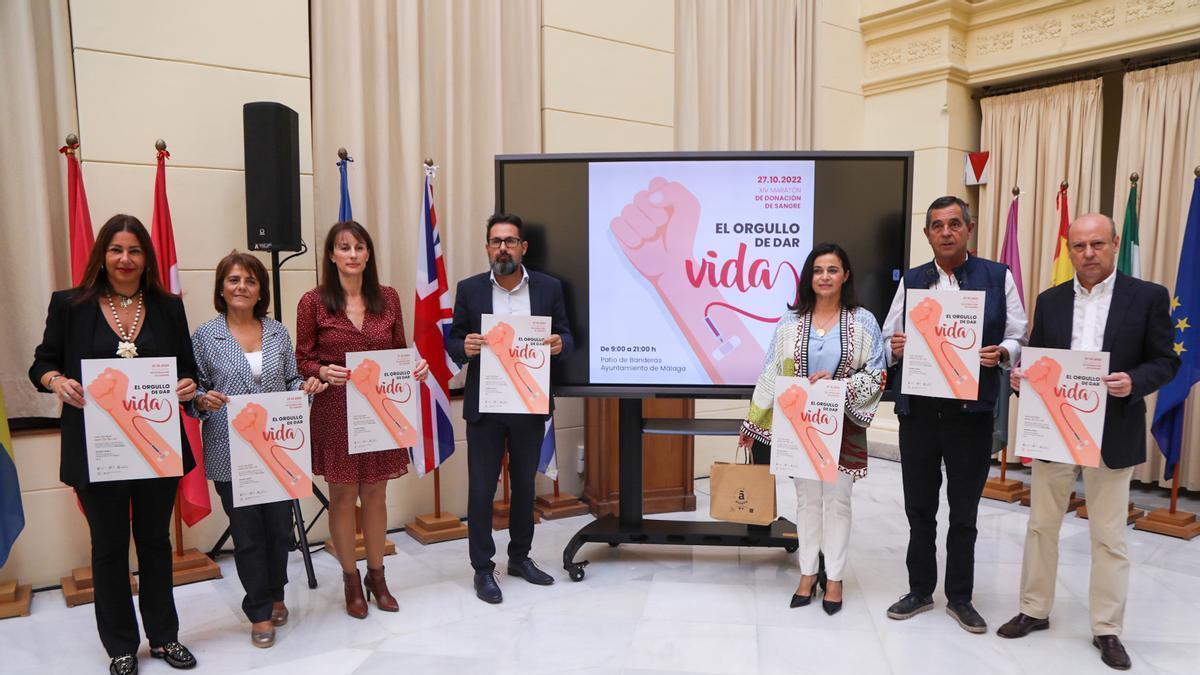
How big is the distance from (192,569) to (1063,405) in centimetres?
376

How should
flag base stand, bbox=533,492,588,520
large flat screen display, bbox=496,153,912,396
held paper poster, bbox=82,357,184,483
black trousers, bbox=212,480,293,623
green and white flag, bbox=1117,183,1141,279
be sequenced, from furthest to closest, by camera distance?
flag base stand, bbox=533,492,588,520
green and white flag, bbox=1117,183,1141,279
large flat screen display, bbox=496,153,912,396
black trousers, bbox=212,480,293,623
held paper poster, bbox=82,357,184,483

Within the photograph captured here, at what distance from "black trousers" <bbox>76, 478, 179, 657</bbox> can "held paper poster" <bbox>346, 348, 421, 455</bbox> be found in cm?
64

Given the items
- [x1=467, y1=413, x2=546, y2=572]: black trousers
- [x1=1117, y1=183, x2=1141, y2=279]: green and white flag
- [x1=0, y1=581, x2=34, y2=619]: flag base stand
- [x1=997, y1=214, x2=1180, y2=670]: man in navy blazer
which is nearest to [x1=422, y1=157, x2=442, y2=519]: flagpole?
[x1=467, y1=413, x2=546, y2=572]: black trousers

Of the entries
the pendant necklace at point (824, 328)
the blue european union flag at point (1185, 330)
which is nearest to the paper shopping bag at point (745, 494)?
the pendant necklace at point (824, 328)

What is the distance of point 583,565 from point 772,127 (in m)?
3.69

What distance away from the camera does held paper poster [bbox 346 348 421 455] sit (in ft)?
9.39

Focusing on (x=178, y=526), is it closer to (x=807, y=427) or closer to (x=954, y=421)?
(x=807, y=427)

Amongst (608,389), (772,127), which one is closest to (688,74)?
(772,127)

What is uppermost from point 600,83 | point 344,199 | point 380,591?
point 600,83

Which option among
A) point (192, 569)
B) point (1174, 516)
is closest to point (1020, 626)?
point (1174, 516)

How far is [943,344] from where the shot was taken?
2.79 meters

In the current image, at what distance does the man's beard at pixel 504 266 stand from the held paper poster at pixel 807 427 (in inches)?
47.3

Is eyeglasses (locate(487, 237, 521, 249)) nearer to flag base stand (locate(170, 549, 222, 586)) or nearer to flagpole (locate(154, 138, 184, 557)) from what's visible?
flagpole (locate(154, 138, 184, 557))

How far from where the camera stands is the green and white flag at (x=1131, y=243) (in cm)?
431
